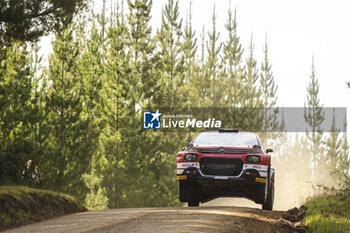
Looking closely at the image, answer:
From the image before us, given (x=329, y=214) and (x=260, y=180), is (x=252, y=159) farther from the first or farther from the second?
(x=329, y=214)

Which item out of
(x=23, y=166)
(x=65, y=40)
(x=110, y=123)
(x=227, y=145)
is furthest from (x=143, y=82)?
(x=227, y=145)

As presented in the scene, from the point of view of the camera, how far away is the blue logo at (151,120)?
39.0 m

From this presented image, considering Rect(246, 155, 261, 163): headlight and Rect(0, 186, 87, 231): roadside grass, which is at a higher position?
Rect(246, 155, 261, 163): headlight

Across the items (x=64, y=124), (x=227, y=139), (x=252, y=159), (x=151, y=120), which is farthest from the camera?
(x=151, y=120)

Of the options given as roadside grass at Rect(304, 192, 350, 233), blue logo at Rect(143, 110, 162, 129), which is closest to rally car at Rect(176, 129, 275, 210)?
roadside grass at Rect(304, 192, 350, 233)

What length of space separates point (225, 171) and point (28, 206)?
4841 millimetres

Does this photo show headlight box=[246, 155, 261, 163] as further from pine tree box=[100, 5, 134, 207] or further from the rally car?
pine tree box=[100, 5, 134, 207]

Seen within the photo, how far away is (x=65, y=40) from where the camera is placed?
110ft

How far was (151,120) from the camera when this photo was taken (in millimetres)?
40594

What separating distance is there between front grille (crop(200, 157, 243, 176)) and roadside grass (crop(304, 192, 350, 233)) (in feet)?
5.98

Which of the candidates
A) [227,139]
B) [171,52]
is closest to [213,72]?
[171,52]

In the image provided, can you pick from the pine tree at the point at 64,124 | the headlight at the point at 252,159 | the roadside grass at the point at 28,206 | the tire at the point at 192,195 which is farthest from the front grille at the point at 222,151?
the pine tree at the point at 64,124

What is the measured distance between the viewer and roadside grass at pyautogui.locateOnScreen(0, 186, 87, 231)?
444 inches

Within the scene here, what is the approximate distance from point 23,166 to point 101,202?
20133 mm
